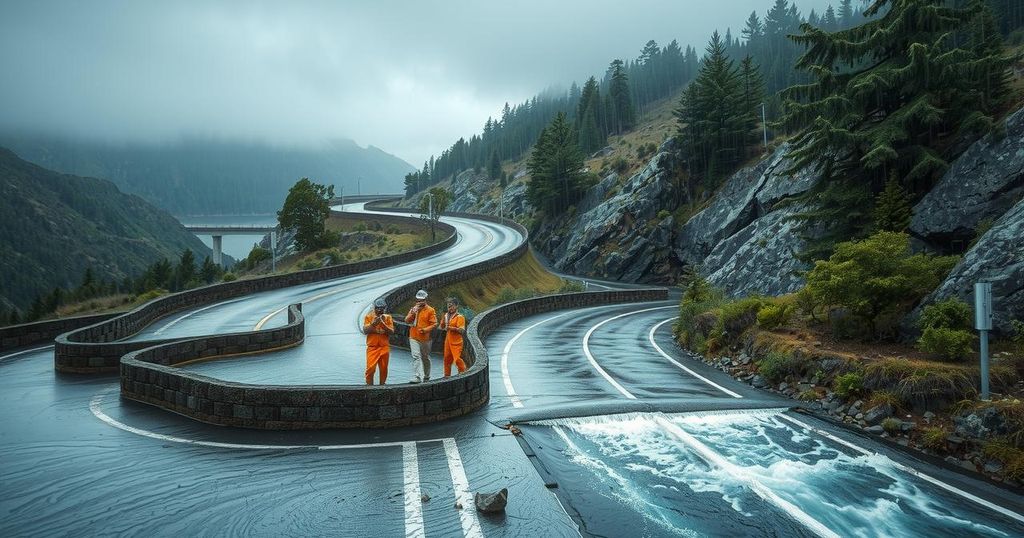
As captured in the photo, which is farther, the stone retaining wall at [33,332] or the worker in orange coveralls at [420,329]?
the stone retaining wall at [33,332]

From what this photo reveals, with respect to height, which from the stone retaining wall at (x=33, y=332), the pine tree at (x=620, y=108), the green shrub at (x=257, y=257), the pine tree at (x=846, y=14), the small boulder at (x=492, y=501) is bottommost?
the small boulder at (x=492, y=501)

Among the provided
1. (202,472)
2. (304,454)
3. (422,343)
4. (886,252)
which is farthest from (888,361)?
(202,472)

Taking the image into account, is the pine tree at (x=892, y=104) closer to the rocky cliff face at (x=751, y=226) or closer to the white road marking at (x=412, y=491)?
the rocky cliff face at (x=751, y=226)

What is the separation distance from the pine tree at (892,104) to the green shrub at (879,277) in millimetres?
5718

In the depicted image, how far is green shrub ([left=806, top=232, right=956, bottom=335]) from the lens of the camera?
42.4ft

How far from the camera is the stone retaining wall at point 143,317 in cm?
1468

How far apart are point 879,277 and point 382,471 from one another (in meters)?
11.5

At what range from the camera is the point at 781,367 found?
44.2 ft

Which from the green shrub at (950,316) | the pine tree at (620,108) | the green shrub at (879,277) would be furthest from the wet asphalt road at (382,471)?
the pine tree at (620,108)

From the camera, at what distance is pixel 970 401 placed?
9.24 meters

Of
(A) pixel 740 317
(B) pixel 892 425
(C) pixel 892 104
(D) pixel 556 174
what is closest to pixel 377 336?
(B) pixel 892 425

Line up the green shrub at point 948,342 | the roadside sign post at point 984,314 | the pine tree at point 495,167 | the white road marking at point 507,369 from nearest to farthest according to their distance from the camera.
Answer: the roadside sign post at point 984,314 < the green shrub at point 948,342 < the white road marking at point 507,369 < the pine tree at point 495,167

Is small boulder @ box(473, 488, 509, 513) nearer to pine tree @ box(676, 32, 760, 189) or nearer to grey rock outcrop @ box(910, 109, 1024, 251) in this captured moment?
grey rock outcrop @ box(910, 109, 1024, 251)

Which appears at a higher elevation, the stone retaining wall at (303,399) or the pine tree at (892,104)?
the pine tree at (892,104)
